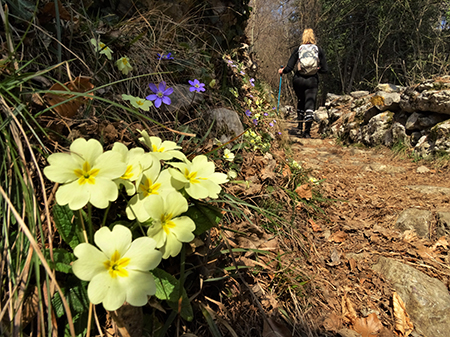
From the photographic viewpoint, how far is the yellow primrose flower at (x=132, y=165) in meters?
0.69

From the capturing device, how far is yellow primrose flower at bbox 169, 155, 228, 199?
0.71 metres

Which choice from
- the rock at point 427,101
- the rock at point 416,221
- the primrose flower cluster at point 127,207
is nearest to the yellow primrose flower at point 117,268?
the primrose flower cluster at point 127,207

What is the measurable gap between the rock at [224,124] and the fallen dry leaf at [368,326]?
4.89 feet

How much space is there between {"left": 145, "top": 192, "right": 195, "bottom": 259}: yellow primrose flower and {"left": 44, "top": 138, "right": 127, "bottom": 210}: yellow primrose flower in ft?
0.35

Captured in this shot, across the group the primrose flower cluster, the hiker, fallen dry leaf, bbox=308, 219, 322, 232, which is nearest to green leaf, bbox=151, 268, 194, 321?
the primrose flower cluster

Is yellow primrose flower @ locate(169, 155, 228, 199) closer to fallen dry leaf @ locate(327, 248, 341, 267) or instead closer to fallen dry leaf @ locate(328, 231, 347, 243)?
fallen dry leaf @ locate(327, 248, 341, 267)

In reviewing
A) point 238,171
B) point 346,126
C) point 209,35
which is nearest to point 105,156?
point 238,171

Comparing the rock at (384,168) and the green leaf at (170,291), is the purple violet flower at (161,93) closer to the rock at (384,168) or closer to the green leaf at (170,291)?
the green leaf at (170,291)

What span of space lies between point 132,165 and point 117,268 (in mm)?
267

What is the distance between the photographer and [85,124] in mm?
990

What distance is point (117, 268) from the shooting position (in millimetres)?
581

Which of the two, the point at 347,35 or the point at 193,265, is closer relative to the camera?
the point at 193,265

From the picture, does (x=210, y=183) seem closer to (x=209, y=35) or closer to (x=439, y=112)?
(x=209, y=35)

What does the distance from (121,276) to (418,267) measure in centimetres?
214
